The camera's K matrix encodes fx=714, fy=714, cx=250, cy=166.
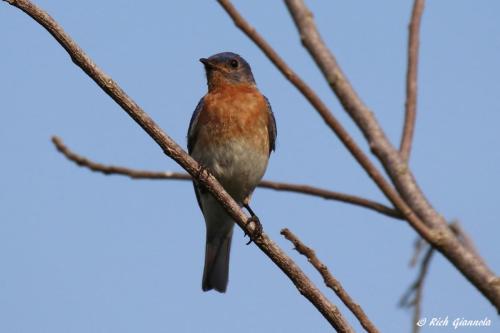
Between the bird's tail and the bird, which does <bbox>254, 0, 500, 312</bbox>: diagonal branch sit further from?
the bird's tail

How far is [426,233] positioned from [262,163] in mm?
6466

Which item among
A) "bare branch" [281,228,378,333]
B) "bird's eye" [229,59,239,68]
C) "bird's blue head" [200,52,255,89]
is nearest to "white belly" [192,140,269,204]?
"bird's blue head" [200,52,255,89]

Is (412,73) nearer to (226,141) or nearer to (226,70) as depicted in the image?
(226,141)

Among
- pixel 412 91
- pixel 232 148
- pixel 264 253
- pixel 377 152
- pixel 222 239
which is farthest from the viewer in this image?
pixel 222 239

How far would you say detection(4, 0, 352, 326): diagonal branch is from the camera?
3477 millimetres

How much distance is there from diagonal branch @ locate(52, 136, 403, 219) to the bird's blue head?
4409 millimetres

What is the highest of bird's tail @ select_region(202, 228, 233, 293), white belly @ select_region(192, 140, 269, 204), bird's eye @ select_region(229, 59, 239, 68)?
bird's eye @ select_region(229, 59, 239, 68)

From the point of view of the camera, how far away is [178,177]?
11.5 ft

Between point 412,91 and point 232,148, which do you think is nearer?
point 412,91

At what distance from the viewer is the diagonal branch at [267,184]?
2198mm

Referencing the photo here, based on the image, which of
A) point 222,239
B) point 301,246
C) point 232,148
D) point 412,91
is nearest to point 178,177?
point 301,246

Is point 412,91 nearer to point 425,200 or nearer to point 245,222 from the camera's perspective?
point 425,200

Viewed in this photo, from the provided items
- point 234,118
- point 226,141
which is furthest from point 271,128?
point 226,141

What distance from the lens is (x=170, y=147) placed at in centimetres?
413
